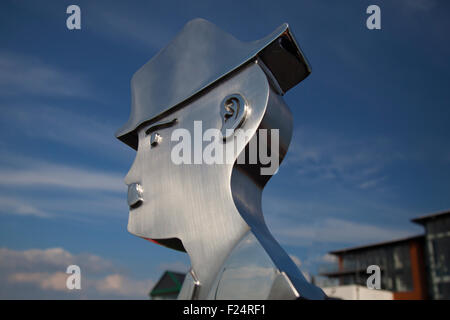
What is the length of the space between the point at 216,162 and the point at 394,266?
92.6 ft

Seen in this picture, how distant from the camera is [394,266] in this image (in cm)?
2823

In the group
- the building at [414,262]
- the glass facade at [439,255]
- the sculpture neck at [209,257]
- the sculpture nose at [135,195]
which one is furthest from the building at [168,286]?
the sculpture neck at [209,257]

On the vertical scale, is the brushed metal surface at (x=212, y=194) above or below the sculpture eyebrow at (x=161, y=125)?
below

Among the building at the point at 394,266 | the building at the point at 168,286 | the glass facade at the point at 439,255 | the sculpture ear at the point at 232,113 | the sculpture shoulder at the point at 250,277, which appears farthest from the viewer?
the building at the point at 394,266

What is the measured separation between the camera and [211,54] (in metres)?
→ 4.26

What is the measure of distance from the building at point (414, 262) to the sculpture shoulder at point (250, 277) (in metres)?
22.6

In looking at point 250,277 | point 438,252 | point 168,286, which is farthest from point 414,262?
point 250,277

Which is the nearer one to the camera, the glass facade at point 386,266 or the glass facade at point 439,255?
the glass facade at point 439,255

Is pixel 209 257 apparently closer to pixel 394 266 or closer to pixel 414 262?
pixel 414 262

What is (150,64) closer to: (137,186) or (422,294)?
(137,186)

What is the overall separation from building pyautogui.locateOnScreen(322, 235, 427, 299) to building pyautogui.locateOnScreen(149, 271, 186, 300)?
13.3 m

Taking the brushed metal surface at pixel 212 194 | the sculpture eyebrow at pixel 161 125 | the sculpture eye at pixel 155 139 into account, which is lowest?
the brushed metal surface at pixel 212 194

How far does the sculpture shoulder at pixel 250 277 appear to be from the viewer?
3.01m

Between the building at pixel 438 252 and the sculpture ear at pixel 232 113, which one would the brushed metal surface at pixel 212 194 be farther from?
the building at pixel 438 252
